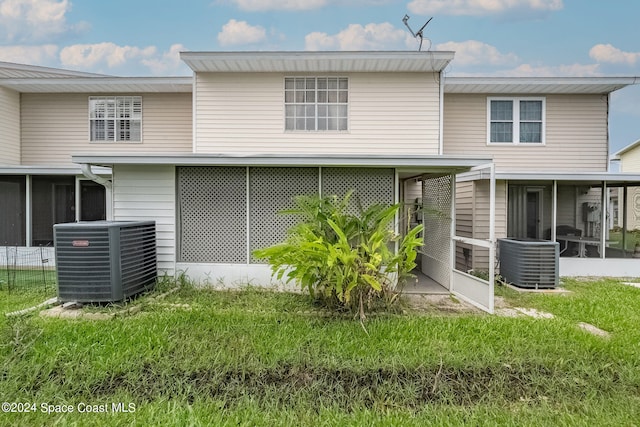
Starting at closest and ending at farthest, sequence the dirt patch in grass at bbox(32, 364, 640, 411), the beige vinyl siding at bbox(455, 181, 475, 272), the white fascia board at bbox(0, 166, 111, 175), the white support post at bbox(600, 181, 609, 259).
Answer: the dirt patch in grass at bbox(32, 364, 640, 411) → the white support post at bbox(600, 181, 609, 259) → the beige vinyl siding at bbox(455, 181, 475, 272) → the white fascia board at bbox(0, 166, 111, 175)

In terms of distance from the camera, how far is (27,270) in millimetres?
8812

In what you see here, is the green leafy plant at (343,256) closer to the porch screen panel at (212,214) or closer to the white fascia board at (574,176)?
the porch screen panel at (212,214)

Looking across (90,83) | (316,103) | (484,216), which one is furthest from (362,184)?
(90,83)

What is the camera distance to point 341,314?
525 centimetres

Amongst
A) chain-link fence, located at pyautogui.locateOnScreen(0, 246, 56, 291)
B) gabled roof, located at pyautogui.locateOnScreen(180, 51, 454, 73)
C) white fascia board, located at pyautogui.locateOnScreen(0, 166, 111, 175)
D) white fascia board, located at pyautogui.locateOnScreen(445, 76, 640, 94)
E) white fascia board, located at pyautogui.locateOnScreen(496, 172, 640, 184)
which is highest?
gabled roof, located at pyautogui.locateOnScreen(180, 51, 454, 73)

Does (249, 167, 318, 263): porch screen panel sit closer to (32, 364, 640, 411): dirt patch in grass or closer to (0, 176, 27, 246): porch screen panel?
(32, 364, 640, 411): dirt patch in grass

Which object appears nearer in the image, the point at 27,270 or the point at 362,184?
the point at 362,184

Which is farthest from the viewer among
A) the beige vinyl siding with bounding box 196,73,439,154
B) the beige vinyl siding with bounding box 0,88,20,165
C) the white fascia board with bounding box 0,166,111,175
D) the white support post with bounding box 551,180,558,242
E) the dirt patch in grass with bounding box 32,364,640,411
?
the beige vinyl siding with bounding box 0,88,20,165

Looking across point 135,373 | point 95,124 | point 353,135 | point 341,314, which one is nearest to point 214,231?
point 341,314

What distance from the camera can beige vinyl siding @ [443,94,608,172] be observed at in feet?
32.4

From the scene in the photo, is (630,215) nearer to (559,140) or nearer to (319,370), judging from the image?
(559,140)

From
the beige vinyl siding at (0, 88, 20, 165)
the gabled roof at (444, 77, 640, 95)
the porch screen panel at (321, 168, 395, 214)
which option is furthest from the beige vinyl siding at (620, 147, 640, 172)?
the beige vinyl siding at (0, 88, 20, 165)

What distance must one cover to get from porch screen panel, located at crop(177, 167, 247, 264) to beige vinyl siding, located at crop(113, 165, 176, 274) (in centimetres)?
16

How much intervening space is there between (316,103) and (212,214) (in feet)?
12.9
